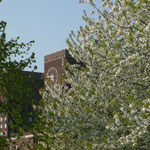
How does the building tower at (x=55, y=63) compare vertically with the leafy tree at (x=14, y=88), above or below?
above

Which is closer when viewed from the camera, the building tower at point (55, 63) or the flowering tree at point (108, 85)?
the flowering tree at point (108, 85)

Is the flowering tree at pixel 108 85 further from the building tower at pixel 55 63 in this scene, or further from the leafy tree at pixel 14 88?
the building tower at pixel 55 63

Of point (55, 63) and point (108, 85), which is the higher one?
point (55, 63)

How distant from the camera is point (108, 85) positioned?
14734mm

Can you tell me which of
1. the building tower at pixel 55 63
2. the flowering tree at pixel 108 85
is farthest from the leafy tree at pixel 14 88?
the building tower at pixel 55 63

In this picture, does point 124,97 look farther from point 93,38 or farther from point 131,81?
point 93,38

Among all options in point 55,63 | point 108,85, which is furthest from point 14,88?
point 55,63

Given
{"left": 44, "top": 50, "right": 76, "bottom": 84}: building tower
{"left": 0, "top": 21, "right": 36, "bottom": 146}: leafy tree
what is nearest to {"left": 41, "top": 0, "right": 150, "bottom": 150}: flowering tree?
{"left": 0, "top": 21, "right": 36, "bottom": 146}: leafy tree

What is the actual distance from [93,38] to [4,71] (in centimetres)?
476

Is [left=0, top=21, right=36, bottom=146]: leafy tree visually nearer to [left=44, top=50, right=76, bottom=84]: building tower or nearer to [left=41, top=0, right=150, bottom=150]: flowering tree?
[left=41, top=0, right=150, bottom=150]: flowering tree

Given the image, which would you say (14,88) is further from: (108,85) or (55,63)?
(55,63)

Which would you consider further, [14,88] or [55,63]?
[55,63]

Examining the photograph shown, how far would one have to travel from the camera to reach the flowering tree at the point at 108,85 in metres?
12.9

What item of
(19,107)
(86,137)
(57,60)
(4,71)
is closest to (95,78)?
(86,137)
